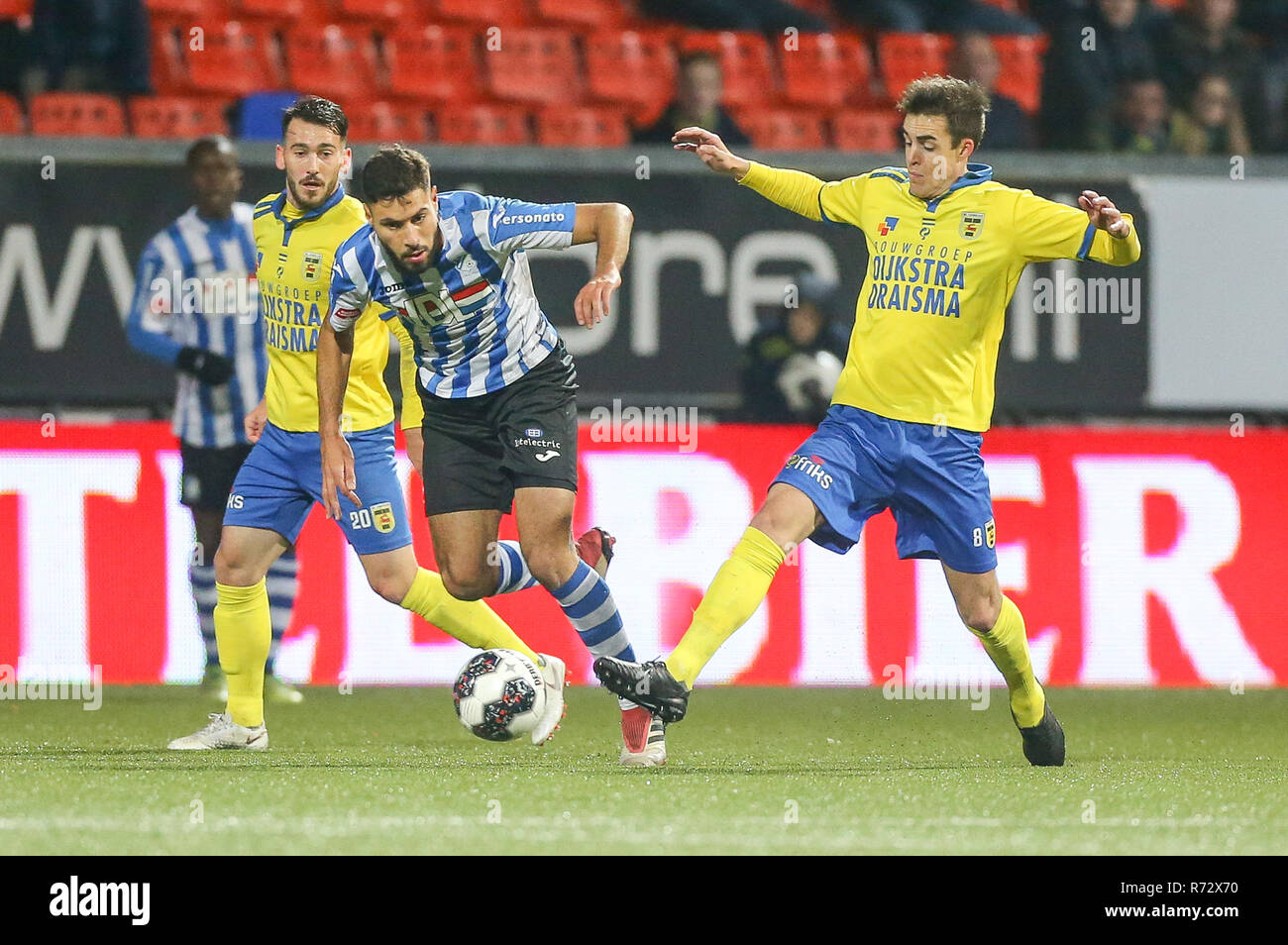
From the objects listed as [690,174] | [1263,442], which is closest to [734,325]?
[690,174]

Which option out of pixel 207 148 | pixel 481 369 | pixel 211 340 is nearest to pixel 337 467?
pixel 481 369

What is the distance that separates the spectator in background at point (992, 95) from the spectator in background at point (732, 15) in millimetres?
1025

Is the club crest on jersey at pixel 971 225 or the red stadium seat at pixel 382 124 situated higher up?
the red stadium seat at pixel 382 124

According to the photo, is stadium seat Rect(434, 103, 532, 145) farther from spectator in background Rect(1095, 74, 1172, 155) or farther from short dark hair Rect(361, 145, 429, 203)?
short dark hair Rect(361, 145, 429, 203)

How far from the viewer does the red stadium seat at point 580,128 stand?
1067 centimetres

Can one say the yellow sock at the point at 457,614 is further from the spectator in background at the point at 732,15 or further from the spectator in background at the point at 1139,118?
the spectator in background at the point at 732,15

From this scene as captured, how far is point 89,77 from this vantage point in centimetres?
1037

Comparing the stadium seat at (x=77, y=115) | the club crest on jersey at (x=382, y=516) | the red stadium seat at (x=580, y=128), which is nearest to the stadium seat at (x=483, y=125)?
the red stadium seat at (x=580, y=128)

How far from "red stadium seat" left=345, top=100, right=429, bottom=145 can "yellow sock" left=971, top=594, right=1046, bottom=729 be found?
5283 mm

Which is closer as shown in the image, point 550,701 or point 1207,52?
point 550,701

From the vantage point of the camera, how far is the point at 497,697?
5797 millimetres

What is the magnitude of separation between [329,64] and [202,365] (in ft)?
11.3

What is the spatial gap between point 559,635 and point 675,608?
0.47 m

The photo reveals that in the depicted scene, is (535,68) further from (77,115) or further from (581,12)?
(77,115)
